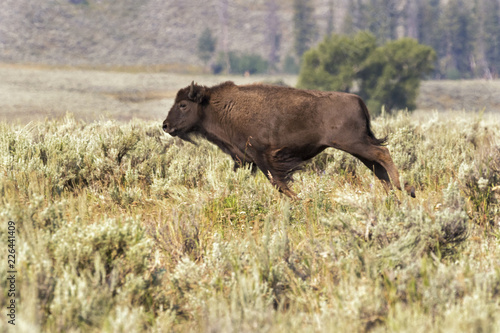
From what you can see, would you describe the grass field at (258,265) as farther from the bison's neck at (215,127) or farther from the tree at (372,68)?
the tree at (372,68)

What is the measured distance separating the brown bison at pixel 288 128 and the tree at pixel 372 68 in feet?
144

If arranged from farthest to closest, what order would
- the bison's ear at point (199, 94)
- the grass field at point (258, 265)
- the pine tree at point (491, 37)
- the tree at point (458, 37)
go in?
the tree at point (458, 37) < the pine tree at point (491, 37) < the bison's ear at point (199, 94) < the grass field at point (258, 265)

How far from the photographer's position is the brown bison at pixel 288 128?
548cm

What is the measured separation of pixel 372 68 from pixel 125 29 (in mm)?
75826

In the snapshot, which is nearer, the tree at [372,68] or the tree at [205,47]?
the tree at [372,68]

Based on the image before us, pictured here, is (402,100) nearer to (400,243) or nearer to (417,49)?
(417,49)

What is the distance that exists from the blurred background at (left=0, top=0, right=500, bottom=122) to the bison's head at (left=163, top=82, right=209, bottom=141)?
51561 millimetres

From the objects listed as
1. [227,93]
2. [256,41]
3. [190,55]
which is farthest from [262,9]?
[227,93]

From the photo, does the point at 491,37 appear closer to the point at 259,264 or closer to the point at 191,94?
the point at 191,94

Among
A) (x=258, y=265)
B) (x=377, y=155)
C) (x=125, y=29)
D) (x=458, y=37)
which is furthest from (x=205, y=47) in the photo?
(x=258, y=265)

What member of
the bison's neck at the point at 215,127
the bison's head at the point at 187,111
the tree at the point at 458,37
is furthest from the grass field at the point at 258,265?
the tree at the point at 458,37

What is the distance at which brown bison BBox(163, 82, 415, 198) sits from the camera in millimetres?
5480

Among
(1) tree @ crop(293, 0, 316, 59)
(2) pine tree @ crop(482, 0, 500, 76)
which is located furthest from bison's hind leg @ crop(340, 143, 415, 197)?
(2) pine tree @ crop(482, 0, 500, 76)

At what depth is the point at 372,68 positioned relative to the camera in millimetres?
51219
